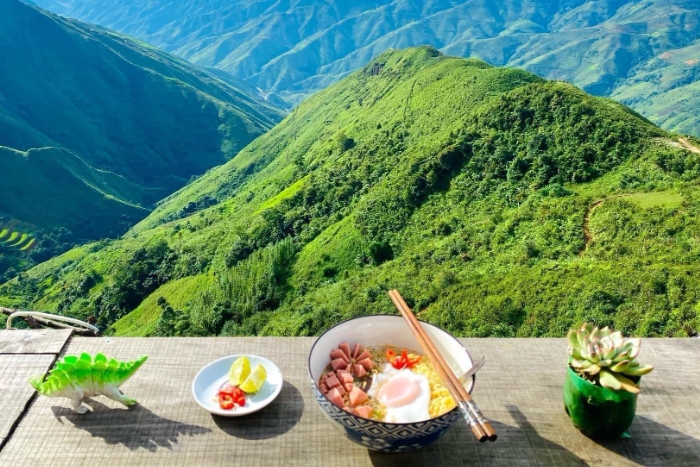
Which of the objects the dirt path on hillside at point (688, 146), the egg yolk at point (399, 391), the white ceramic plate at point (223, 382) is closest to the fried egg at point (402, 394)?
the egg yolk at point (399, 391)

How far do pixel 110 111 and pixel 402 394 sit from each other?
A: 14630 cm

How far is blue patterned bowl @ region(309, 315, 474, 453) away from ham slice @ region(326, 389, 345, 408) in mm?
66

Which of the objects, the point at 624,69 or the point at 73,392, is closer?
the point at 73,392

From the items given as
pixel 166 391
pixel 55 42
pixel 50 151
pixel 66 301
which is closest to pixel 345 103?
pixel 66 301

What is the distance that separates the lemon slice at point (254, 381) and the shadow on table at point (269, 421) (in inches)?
4.4

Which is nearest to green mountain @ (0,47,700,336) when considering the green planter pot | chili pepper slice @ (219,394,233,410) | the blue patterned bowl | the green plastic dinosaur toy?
the green planter pot

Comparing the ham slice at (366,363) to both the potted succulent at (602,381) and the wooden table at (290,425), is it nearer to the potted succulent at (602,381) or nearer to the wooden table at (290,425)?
the wooden table at (290,425)

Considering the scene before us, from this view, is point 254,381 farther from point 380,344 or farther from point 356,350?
point 380,344

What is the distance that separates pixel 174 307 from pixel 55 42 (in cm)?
12641

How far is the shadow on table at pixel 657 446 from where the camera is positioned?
2512 mm

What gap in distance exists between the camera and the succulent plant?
2420mm

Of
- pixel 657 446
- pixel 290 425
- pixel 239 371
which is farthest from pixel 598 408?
pixel 239 371

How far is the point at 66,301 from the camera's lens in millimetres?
56625

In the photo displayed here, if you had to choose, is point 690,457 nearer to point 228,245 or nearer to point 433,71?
point 228,245
